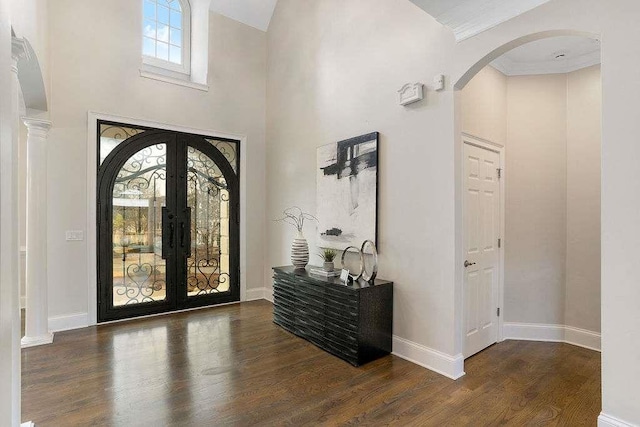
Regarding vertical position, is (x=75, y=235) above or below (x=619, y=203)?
below

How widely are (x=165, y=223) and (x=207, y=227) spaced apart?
0.59 m

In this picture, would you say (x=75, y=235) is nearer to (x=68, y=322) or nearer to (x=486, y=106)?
(x=68, y=322)

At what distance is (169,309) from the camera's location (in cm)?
474

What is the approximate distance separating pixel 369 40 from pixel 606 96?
2290mm

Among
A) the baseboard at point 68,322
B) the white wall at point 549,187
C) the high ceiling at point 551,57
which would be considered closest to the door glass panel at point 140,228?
the baseboard at point 68,322

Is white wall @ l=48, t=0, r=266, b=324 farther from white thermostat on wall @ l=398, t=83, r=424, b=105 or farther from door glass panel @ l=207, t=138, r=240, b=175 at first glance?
white thermostat on wall @ l=398, t=83, r=424, b=105

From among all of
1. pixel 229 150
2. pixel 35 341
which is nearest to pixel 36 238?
pixel 35 341

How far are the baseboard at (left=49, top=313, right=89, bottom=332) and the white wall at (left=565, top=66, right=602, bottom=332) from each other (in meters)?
5.43

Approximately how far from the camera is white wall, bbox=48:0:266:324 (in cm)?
404

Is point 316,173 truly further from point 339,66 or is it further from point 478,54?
point 478,54

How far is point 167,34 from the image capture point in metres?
5.07

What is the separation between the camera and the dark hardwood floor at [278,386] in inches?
90.7

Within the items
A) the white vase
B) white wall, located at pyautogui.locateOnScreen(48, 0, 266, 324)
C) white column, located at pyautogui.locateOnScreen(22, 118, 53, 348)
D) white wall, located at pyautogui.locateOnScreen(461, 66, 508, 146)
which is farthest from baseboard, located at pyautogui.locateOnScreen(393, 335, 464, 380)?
white wall, located at pyautogui.locateOnScreen(48, 0, 266, 324)

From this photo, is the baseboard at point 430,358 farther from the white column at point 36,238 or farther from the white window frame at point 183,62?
the white window frame at point 183,62
